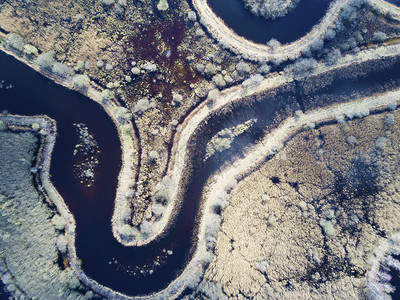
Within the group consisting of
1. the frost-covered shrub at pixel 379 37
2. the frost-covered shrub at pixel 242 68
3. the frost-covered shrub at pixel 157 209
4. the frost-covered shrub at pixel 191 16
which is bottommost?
the frost-covered shrub at pixel 157 209

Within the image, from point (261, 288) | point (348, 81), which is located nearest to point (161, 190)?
point (261, 288)

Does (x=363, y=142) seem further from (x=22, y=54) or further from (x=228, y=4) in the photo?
(x=22, y=54)

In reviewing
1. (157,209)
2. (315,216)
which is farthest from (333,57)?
(157,209)

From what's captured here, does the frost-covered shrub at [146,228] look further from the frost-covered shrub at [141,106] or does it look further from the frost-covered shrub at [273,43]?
the frost-covered shrub at [273,43]

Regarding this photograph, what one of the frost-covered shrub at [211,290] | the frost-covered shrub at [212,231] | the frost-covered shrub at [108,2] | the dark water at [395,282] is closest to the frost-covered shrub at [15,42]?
the frost-covered shrub at [108,2]

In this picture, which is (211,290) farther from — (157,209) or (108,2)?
(108,2)

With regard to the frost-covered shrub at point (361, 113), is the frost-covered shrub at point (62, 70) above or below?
below
